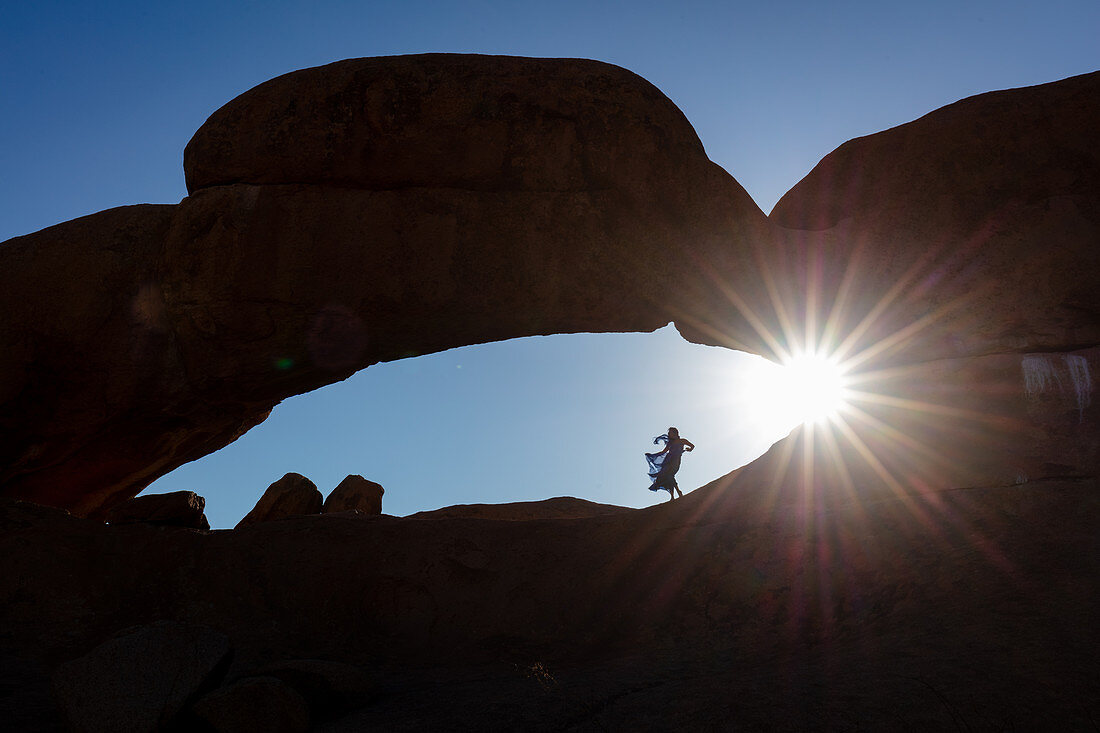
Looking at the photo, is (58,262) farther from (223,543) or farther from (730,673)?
(730,673)

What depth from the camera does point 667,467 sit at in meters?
11.3

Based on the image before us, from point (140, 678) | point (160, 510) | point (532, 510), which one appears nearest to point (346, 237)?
point (160, 510)

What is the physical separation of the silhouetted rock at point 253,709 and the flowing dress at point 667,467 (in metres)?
7.82

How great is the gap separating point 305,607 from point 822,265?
696cm

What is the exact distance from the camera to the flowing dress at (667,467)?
1132 cm

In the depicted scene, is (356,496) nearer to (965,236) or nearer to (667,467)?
(667,467)

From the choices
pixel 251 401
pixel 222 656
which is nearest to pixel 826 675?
pixel 222 656

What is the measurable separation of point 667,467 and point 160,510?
700 cm

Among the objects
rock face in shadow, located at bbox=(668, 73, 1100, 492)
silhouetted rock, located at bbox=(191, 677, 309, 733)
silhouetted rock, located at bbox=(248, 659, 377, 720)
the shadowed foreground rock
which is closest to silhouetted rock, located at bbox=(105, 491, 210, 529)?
the shadowed foreground rock

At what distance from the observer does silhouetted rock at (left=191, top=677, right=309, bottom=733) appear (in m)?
3.98

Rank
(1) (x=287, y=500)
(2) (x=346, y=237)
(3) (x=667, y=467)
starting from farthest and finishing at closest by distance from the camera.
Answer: (1) (x=287, y=500)
(3) (x=667, y=467)
(2) (x=346, y=237)

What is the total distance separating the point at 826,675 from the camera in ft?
13.4

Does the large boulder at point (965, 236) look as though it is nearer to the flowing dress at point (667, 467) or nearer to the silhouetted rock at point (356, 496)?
the flowing dress at point (667, 467)

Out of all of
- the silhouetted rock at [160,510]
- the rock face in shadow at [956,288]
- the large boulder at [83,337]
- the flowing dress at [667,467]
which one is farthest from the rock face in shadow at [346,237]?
the flowing dress at [667,467]
